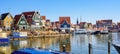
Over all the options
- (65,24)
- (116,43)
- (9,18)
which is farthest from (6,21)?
(116,43)

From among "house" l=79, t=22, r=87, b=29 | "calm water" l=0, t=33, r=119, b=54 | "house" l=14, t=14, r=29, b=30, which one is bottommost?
"calm water" l=0, t=33, r=119, b=54

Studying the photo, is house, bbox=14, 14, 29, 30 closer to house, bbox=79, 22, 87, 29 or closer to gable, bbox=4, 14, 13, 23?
gable, bbox=4, 14, 13, 23

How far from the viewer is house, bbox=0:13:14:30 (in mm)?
102875

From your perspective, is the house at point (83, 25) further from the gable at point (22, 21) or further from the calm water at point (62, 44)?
the calm water at point (62, 44)

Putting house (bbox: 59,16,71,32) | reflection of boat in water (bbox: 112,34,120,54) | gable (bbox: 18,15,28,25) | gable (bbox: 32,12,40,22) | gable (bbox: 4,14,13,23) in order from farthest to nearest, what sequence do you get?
house (bbox: 59,16,71,32) → gable (bbox: 32,12,40,22) → gable (bbox: 18,15,28,25) → gable (bbox: 4,14,13,23) → reflection of boat in water (bbox: 112,34,120,54)

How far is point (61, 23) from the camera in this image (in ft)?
468

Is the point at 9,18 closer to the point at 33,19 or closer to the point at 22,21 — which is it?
the point at 22,21

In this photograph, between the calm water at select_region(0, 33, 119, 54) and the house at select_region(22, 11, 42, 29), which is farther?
the house at select_region(22, 11, 42, 29)

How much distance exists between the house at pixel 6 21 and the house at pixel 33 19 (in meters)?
10.2

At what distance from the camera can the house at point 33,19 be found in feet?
372

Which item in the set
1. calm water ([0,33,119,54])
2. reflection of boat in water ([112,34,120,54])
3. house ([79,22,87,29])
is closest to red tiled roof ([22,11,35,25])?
reflection of boat in water ([112,34,120,54])

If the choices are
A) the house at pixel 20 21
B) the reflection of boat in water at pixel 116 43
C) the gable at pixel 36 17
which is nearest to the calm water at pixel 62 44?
the reflection of boat in water at pixel 116 43

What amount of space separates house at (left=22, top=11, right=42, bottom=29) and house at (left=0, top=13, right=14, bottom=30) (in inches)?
402

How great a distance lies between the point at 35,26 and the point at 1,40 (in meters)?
55.3
